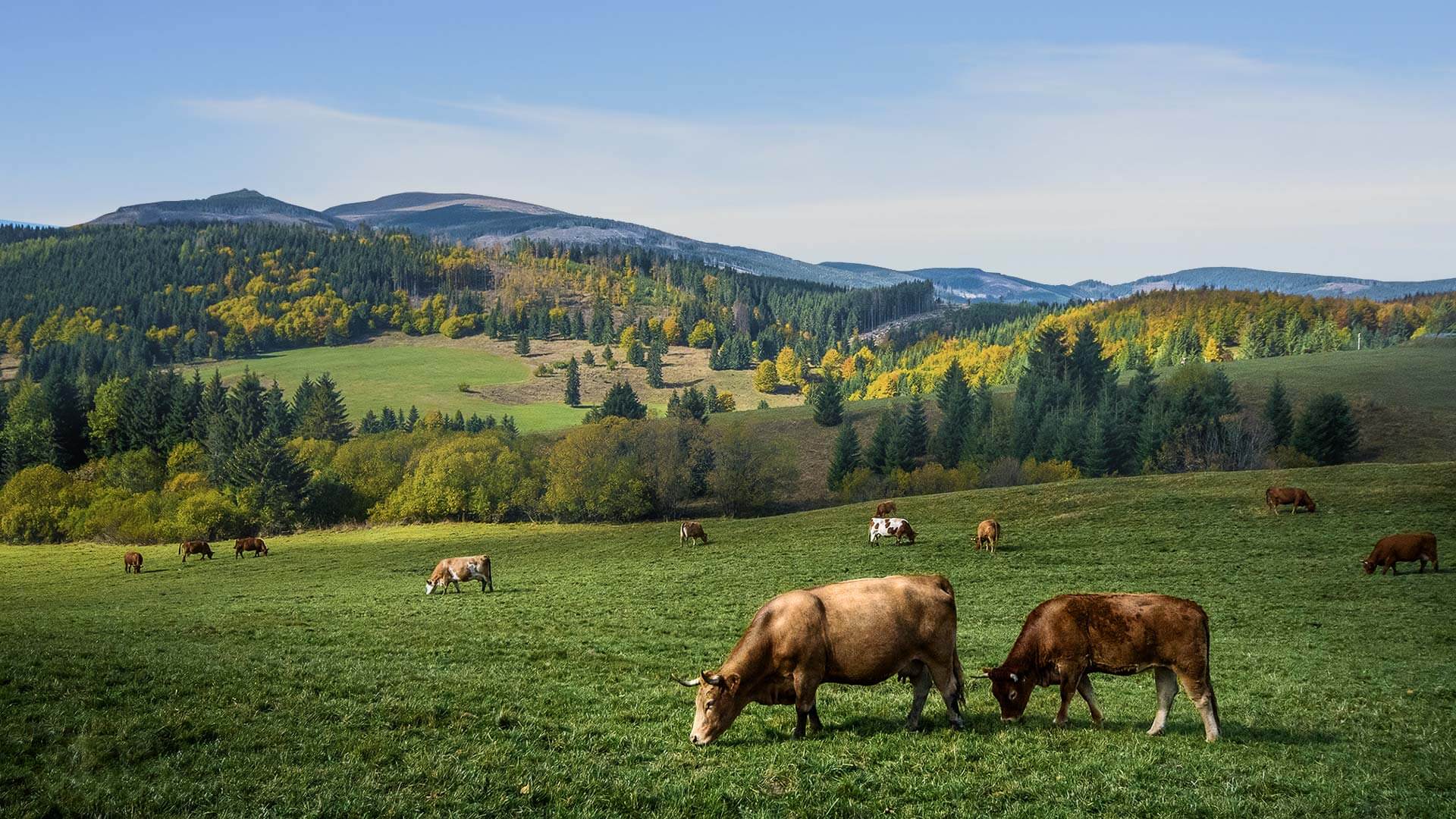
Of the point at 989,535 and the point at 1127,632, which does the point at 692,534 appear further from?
the point at 1127,632

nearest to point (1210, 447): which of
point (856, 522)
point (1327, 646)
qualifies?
point (856, 522)

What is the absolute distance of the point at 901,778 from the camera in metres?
11.2

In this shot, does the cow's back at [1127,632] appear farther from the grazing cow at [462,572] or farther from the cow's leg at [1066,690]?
the grazing cow at [462,572]

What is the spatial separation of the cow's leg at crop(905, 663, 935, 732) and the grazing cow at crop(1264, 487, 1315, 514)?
43.6 meters

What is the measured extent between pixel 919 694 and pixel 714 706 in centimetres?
320

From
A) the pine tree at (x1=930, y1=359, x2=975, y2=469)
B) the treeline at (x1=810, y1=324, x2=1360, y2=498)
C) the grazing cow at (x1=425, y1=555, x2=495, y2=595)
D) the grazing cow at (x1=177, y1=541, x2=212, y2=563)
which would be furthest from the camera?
the pine tree at (x1=930, y1=359, x2=975, y2=469)

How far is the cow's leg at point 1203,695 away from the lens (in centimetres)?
1299

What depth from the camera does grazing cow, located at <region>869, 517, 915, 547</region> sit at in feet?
165

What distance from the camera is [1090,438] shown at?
106 metres

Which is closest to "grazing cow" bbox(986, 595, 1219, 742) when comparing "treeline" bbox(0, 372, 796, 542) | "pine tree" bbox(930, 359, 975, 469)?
"treeline" bbox(0, 372, 796, 542)

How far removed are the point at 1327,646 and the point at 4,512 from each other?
10662cm

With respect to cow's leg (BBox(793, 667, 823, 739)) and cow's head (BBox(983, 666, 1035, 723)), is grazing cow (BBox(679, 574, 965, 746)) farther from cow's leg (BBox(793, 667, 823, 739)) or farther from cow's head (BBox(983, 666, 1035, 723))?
cow's head (BBox(983, 666, 1035, 723))

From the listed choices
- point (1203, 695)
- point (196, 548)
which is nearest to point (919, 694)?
point (1203, 695)

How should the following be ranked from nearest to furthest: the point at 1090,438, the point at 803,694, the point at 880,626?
the point at 803,694 → the point at 880,626 → the point at 1090,438
